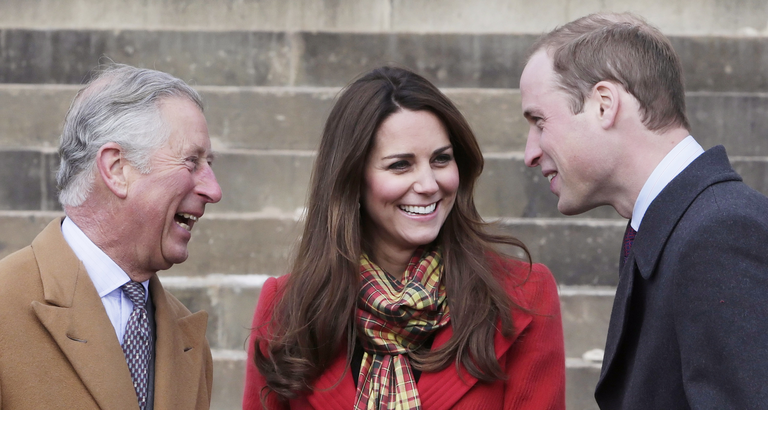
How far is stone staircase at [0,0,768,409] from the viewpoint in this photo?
4.70 meters

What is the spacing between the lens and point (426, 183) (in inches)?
103

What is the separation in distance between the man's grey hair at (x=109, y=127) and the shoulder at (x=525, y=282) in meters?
1.19

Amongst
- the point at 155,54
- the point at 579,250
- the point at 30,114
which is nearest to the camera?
the point at 579,250

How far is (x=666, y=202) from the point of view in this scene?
1.98m

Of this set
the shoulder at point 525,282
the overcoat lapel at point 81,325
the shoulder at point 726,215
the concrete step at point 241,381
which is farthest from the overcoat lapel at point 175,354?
the concrete step at point 241,381

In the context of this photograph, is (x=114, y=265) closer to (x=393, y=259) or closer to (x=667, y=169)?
(x=393, y=259)

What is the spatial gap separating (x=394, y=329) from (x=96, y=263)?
935 mm

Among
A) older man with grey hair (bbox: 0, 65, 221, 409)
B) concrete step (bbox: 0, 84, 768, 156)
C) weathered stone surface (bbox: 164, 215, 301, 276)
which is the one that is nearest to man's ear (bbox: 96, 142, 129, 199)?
older man with grey hair (bbox: 0, 65, 221, 409)

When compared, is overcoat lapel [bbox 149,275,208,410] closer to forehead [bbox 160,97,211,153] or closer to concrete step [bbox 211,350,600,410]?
forehead [bbox 160,97,211,153]

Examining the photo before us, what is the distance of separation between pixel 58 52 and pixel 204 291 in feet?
6.54

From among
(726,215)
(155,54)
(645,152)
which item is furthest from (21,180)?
(726,215)

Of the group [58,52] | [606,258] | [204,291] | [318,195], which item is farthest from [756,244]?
[58,52]

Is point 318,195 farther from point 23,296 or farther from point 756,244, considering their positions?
point 756,244

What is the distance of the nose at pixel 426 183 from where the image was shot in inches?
103
